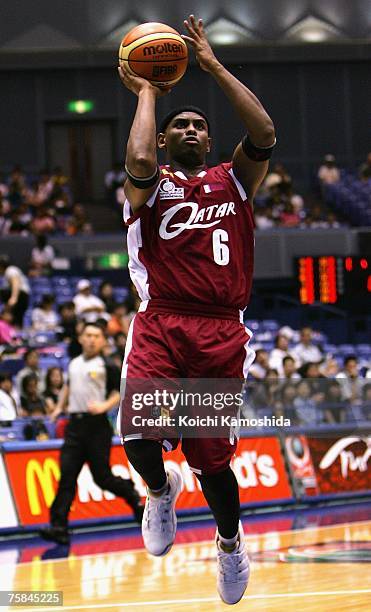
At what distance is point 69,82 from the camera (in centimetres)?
2731

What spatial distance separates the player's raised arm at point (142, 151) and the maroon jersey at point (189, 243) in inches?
3.8

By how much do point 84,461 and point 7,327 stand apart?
14.2 feet

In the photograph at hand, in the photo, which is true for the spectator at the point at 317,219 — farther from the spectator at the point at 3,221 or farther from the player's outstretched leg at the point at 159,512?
the player's outstretched leg at the point at 159,512

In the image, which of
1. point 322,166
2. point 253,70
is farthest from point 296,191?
point 253,70

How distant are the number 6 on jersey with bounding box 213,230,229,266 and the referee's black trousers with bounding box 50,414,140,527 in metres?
5.23

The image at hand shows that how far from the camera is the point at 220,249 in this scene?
227 inches

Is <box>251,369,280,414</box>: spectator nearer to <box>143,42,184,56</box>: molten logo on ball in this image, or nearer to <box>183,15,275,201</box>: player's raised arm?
<box>183,15,275,201</box>: player's raised arm

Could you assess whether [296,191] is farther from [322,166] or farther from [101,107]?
[101,107]

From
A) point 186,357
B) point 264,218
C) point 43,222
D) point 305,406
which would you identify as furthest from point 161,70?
point 264,218

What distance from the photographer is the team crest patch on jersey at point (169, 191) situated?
5.77 metres

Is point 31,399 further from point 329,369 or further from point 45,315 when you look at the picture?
point 329,369

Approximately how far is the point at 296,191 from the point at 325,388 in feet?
43.2

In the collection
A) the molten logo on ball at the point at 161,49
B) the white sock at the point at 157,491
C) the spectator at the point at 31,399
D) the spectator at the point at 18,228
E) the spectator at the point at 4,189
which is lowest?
the spectator at the point at 31,399

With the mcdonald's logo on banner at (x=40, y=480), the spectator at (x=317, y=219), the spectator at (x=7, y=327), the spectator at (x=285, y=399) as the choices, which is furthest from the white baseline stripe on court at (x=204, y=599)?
the spectator at (x=317, y=219)
